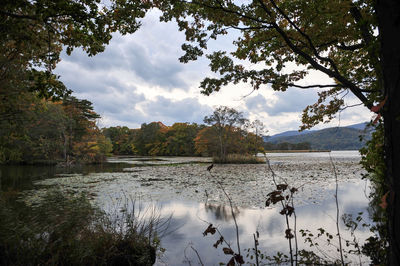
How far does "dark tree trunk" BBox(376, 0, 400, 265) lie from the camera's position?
140 cm

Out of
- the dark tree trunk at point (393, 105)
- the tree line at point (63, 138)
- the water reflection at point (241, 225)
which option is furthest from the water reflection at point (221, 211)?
the tree line at point (63, 138)

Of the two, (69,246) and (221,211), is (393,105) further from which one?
(221,211)

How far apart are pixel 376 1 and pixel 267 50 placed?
3070 millimetres

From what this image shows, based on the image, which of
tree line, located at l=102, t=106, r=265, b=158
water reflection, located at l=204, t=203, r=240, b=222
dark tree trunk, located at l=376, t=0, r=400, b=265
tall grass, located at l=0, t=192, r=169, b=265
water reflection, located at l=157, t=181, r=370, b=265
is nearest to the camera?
dark tree trunk, located at l=376, t=0, r=400, b=265

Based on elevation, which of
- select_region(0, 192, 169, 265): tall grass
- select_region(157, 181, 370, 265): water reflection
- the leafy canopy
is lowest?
select_region(157, 181, 370, 265): water reflection

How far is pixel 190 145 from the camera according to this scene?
177 feet

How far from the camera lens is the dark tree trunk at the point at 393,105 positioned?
4.61 ft

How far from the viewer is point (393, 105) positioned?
1.40 meters

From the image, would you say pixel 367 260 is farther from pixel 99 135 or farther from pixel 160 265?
pixel 99 135

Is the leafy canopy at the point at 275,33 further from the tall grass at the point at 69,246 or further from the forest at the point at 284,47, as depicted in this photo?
the tall grass at the point at 69,246

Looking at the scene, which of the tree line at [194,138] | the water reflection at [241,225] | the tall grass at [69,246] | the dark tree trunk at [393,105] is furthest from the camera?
the tree line at [194,138]

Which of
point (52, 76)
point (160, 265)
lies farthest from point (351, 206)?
point (52, 76)

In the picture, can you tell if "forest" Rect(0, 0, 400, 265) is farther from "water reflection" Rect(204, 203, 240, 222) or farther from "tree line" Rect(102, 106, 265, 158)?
"tree line" Rect(102, 106, 265, 158)

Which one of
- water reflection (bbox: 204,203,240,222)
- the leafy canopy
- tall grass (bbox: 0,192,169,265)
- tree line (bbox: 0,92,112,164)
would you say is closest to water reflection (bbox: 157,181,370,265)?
water reflection (bbox: 204,203,240,222)
